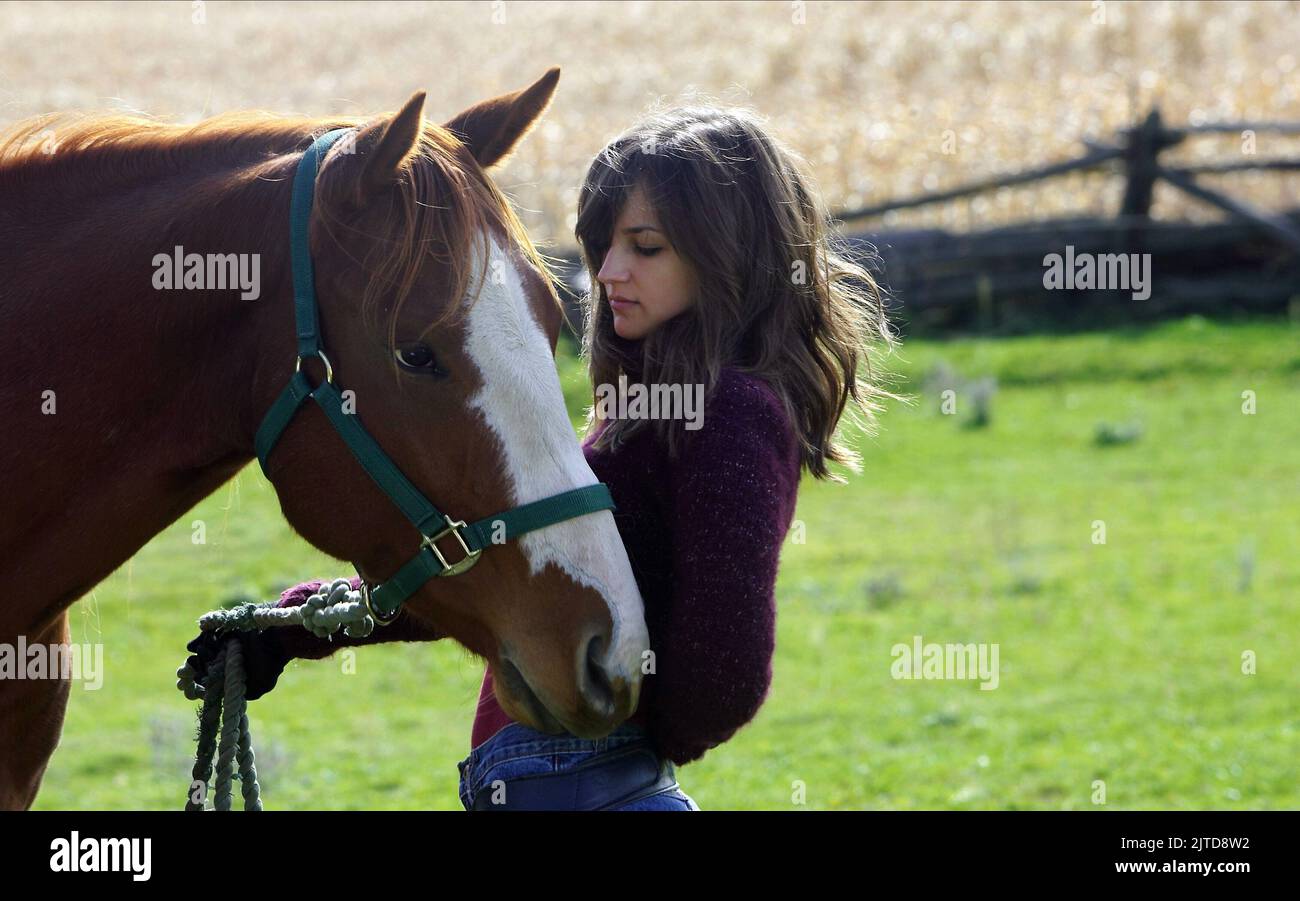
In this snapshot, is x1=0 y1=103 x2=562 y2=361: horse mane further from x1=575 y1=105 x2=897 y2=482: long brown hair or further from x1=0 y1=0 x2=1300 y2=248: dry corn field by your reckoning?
x1=0 y1=0 x2=1300 y2=248: dry corn field

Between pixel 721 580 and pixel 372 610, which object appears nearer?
pixel 721 580

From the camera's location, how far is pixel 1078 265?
44.2ft

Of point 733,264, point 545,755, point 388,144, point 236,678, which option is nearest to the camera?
point 388,144

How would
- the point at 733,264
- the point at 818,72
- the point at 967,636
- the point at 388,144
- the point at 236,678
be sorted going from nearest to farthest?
the point at 388,144, the point at 733,264, the point at 236,678, the point at 967,636, the point at 818,72

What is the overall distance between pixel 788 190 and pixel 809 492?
7.96 metres

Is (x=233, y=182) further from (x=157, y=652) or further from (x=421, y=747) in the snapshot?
(x=157, y=652)

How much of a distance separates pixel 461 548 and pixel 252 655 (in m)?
0.74

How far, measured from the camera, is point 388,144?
2.11m

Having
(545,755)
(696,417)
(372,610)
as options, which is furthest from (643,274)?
(545,755)

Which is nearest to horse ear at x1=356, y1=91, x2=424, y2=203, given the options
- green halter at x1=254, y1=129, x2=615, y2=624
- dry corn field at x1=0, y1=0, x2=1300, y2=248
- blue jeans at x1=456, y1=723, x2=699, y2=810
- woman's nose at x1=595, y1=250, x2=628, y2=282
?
green halter at x1=254, y1=129, x2=615, y2=624

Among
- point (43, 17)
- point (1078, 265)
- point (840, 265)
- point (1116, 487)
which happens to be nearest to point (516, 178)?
point (1078, 265)

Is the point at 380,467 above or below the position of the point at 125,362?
below

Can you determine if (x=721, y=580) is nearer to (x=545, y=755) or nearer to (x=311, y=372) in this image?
(x=545, y=755)

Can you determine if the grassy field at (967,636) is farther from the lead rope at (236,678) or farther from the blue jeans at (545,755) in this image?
the blue jeans at (545,755)
